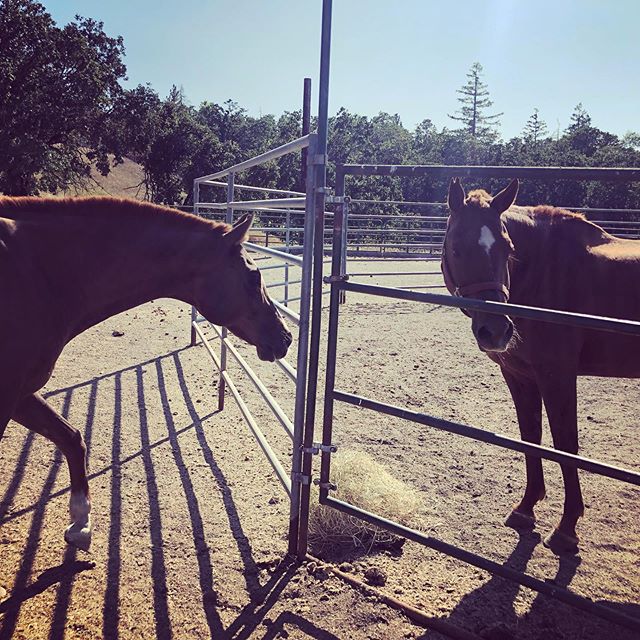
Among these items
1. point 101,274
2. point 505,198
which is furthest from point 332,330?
point 101,274

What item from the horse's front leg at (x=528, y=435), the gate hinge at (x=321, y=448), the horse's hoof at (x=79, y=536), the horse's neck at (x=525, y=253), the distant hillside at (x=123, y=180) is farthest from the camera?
the distant hillside at (x=123, y=180)

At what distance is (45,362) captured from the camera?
2.43 meters

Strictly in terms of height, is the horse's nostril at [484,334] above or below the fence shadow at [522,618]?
above

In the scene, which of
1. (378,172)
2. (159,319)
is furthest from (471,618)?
(159,319)

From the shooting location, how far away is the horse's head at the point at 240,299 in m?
2.75

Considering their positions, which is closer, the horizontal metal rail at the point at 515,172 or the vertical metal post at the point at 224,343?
the horizontal metal rail at the point at 515,172

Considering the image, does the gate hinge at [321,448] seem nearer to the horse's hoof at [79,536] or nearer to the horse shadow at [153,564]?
the horse shadow at [153,564]

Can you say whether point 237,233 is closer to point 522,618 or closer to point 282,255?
point 282,255

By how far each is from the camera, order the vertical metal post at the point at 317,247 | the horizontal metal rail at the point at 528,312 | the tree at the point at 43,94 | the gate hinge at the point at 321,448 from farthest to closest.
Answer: the tree at the point at 43,94
the gate hinge at the point at 321,448
the vertical metal post at the point at 317,247
the horizontal metal rail at the point at 528,312

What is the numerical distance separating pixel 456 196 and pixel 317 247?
2.57 feet

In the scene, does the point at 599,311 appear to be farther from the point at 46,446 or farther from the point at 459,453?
the point at 46,446

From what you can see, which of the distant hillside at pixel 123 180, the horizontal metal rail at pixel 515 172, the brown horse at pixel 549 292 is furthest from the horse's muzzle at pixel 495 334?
the distant hillside at pixel 123 180

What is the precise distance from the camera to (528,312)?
1.82m

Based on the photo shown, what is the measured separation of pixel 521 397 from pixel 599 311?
2.24 feet
